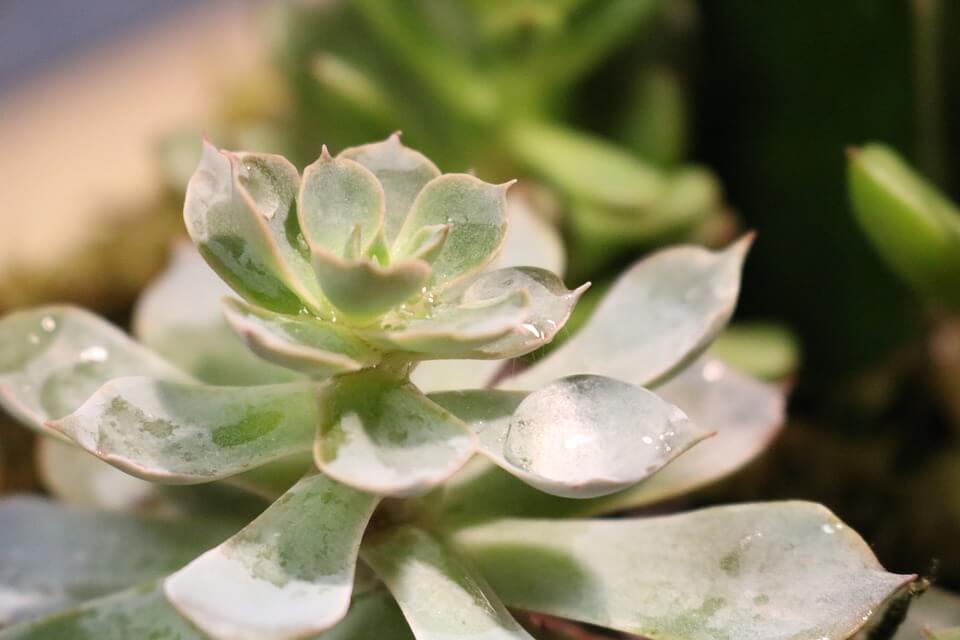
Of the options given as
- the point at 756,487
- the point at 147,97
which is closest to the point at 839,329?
the point at 756,487

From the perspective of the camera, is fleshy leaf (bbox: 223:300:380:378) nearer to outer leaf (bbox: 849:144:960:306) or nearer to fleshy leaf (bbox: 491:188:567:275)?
fleshy leaf (bbox: 491:188:567:275)

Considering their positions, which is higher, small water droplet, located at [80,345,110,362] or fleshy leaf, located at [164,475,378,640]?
small water droplet, located at [80,345,110,362]

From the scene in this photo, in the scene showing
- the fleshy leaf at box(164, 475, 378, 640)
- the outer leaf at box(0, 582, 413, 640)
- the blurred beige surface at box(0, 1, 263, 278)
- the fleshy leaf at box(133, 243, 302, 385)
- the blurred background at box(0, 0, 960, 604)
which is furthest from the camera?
the blurred beige surface at box(0, 1, 263, 278)

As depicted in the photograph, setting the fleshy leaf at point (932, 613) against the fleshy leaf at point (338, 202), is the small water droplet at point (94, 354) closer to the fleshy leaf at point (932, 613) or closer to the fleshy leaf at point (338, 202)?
the fleshy leaf at point (338, 202)

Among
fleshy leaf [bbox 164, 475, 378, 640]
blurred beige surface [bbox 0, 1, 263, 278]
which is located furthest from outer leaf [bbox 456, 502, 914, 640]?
blurred beige surface [bbox 0, 1, 263, 278]

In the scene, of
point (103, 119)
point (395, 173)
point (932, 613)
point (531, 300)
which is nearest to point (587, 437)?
point (531, 300)

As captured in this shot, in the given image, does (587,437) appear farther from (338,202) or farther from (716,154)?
(716,154)

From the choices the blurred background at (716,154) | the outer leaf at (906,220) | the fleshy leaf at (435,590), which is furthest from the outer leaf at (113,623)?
the outer leaf at (906,220)
